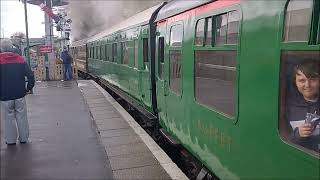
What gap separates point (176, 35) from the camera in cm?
629

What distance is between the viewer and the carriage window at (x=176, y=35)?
5988mm

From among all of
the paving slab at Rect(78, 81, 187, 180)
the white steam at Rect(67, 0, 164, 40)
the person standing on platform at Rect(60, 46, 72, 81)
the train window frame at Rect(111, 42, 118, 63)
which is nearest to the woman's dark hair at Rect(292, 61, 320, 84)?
the paving slab at Rect(78, 81, 187, 180)

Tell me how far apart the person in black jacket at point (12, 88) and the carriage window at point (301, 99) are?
15.6ft

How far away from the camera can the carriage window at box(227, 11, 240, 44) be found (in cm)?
394

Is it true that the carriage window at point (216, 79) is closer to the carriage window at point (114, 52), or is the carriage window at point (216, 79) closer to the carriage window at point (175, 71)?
the carriage window at point (175, 71)

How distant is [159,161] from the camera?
19.5 ft

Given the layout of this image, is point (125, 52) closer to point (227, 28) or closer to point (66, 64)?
point (227, 28)

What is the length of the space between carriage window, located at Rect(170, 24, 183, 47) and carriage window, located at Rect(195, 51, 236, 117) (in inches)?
34.9

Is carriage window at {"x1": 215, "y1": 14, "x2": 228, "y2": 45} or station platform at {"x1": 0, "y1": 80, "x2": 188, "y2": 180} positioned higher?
carriage window at {"x1": 215, "y1": 14, "x2": 228, "y2": 45}

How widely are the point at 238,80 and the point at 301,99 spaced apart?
37.0 inches

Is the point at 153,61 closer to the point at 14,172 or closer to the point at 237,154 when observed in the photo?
the point at 14,172

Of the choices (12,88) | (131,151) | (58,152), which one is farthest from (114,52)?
(131,151)

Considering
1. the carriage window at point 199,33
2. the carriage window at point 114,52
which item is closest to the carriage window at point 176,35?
the carriage window at point 199,33

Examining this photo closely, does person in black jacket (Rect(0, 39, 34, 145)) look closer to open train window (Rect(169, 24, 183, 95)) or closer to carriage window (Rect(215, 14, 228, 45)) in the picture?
open train window (Rect(169, 24, 183, 95))
